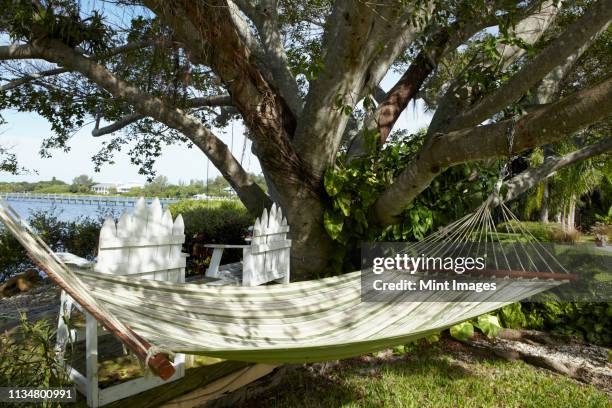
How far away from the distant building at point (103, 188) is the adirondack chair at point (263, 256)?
19.9ft

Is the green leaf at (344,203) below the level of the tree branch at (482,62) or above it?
below

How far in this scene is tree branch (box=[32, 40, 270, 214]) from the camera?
2.75m

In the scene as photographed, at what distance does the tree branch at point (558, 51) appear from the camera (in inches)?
67.6

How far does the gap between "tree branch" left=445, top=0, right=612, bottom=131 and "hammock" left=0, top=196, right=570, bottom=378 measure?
0.58 m

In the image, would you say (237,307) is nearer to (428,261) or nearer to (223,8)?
(428,261)

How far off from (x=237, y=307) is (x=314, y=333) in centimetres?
39

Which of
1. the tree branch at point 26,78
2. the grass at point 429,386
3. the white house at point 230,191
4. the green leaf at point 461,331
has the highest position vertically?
the tree branch at point 26,78

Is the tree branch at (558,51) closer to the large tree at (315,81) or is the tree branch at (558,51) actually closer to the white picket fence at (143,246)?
the large tree at (315,81)

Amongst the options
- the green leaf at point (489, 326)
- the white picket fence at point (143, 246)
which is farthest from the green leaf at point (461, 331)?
the white picket fence at point (143, 246)

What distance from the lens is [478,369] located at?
9.19 ft

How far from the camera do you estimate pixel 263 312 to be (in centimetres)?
192

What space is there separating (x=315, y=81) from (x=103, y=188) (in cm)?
726

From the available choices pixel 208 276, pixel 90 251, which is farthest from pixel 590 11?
pixel 90 251

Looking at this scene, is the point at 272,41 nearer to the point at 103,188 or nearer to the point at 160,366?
the point at 160,366
